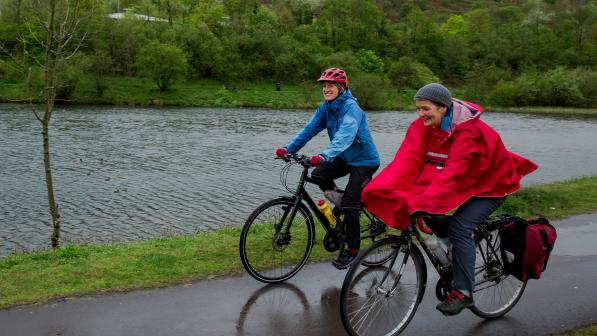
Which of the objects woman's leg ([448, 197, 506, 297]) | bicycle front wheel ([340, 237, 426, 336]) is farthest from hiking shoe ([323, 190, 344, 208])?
woman's leg ([448, 197, 506, 297])

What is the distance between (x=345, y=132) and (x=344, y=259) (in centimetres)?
146

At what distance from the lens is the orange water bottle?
20.9 ft

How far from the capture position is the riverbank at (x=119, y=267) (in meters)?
5.77

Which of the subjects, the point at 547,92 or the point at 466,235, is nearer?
the point at 466,235

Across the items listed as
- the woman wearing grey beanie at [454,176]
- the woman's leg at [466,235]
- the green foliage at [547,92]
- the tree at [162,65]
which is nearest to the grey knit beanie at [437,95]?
the woman wearing grey beanie at [454,176]

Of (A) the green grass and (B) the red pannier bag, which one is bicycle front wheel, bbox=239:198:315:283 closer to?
(B) the red pannier bag

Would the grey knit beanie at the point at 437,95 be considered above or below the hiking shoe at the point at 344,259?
above

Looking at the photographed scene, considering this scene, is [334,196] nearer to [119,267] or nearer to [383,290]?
[383,290]

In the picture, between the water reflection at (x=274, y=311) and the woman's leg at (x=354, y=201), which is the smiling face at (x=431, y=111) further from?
the water reflection at (x=274, y=311)

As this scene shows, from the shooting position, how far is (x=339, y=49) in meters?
119

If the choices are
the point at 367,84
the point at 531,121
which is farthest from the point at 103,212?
the point at 367,84

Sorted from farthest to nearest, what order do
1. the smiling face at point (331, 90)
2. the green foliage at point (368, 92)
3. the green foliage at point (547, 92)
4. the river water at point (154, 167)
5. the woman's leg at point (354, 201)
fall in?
the green foliage at point (547, 92) → the green foliage at point (368, 92) → the river water at point (154, 167) → the woman's leg at point (354, 201) → the smiling face at point (331, 90)

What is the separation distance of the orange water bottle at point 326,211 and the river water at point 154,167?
9336 millimetres

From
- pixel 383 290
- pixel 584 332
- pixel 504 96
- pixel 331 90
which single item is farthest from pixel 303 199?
pixel 504 96
